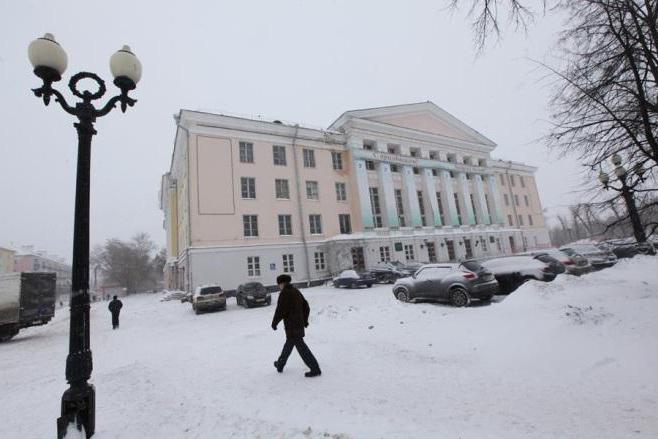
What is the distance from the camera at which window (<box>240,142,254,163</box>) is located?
27.3 meters

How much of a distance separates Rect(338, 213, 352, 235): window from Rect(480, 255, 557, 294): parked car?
18.6 metres

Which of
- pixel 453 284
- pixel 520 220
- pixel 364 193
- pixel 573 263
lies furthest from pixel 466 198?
pixel 453 284

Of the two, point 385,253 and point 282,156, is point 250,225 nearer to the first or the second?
point 282,156

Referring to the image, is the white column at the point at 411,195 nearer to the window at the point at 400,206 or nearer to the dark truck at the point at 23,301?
the window at the point at 400,206

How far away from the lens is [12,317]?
555 inches

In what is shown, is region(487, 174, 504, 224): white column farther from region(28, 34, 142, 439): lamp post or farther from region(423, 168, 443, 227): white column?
region(28, 34, 142, 439): lamp post

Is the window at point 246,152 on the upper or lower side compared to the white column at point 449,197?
upper

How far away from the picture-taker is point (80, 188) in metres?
4.33

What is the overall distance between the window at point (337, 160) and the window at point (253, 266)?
12557 mm

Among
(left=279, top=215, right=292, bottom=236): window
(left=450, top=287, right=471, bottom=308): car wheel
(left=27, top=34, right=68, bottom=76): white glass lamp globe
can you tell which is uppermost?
(left=279, top=215, right=292, bottom=236): window

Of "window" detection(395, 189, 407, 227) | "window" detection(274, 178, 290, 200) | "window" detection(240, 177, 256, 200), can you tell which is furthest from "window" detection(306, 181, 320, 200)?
"window" detection(395, 189, 407, 227)

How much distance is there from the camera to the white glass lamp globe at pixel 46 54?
4289 millimetres

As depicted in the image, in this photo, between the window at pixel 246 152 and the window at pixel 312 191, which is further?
the window at pixel 312 191

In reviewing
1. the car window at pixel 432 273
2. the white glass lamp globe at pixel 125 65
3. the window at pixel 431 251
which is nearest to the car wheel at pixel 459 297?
the car window at pixel 432 273
